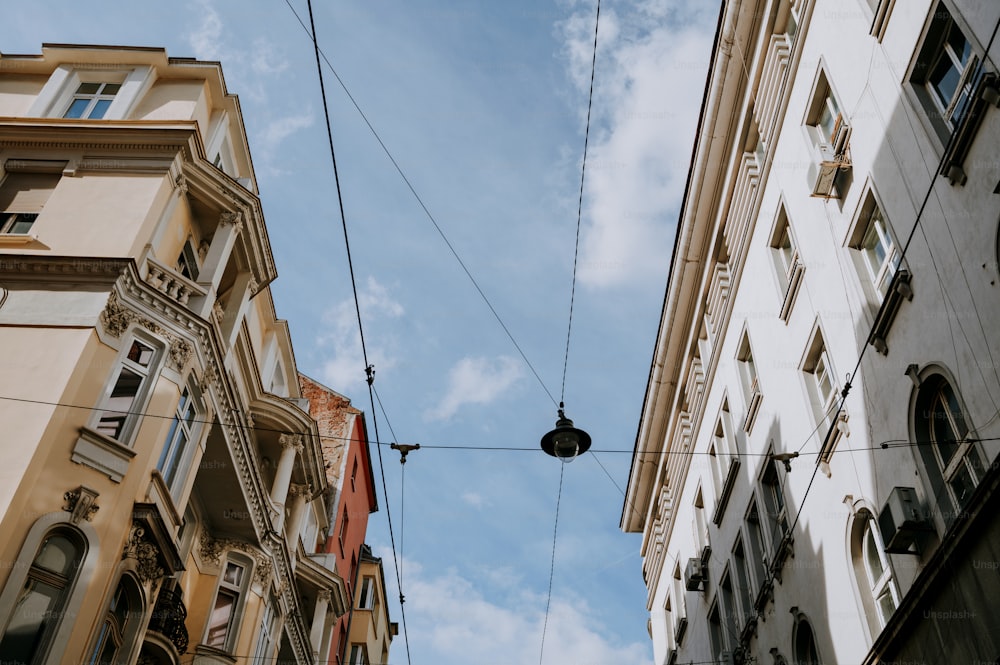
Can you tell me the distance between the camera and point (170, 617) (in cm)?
1628

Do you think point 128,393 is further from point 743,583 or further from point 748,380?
point 743,583

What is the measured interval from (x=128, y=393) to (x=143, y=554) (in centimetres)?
270

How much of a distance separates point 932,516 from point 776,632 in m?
7.28

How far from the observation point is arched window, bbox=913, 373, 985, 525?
431 inches

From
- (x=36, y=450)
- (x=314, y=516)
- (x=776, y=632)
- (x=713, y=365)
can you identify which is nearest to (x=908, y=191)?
(x=776, y=632)

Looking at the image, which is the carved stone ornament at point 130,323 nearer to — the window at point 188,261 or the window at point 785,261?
the window at point 188,261

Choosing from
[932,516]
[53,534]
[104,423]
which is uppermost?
[104,423]

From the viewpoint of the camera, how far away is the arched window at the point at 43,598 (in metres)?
11.3

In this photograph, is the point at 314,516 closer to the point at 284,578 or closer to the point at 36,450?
the point at 284,578

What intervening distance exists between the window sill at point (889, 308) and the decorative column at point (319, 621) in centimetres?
1797

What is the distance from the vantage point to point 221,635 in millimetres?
18984

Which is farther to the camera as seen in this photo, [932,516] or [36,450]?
[36,450]

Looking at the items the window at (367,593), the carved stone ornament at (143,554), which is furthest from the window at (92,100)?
the window at (367,593)

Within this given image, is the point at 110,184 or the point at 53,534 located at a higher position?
the point at 110,184
